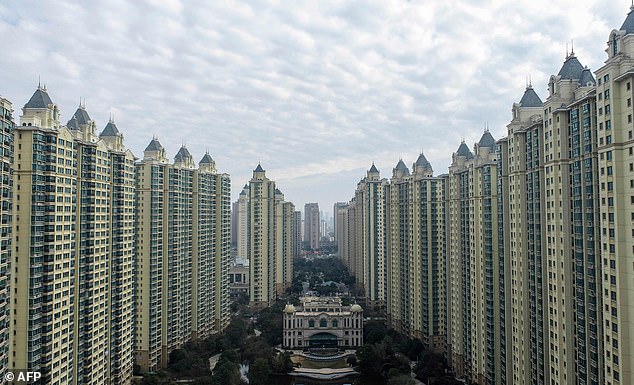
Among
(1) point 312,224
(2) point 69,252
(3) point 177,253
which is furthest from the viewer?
(1) point 312,224

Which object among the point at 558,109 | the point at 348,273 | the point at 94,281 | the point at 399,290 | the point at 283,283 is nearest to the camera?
the point at 558,109

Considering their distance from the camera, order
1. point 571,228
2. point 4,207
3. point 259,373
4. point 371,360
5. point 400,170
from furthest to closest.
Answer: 1. point 400,170
2. point 371,360
3. point 259,373
4. point 571,228
5. point 4,207

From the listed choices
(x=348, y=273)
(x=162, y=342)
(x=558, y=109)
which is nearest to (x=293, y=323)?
(x=162, y=342)

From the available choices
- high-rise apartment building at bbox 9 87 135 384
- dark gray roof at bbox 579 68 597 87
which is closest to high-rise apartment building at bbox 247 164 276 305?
high-rise apartment building at bbox 9 87 135 384

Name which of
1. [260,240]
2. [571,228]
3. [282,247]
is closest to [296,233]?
[282,247]

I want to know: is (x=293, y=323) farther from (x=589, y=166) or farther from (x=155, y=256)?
(x=589, y=166)

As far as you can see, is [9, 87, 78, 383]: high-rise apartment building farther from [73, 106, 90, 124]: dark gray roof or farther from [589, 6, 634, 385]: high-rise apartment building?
[589, 6, 634, 385]: high-rise apartment building

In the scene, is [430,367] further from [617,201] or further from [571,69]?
[571,69]
